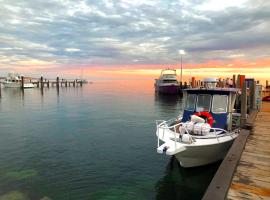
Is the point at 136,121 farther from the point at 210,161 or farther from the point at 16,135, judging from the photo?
the point at 210,161

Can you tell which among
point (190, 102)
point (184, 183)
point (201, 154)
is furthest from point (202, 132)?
point (190, 102)

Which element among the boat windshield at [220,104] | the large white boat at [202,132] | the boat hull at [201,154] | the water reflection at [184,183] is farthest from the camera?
the boat windshield at [220,104]

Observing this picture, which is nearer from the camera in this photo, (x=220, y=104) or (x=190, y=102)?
(x=220, y=104)

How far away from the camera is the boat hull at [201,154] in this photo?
11.2 m

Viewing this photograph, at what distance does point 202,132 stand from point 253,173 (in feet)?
17.2

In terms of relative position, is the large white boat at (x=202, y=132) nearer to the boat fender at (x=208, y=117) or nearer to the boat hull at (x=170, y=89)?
the boat fender at (x=208, y=117)

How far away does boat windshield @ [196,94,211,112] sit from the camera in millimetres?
14289

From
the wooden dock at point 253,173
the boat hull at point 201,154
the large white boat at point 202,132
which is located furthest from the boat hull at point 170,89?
the wooden dock at point 253,173

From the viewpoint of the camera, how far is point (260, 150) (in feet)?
29.1

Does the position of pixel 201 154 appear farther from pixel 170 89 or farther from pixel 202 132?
pixel 170 89

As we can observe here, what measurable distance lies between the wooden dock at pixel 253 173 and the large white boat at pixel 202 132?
1921 mm

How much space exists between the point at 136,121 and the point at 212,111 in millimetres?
15411

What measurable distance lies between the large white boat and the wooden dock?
192 cm

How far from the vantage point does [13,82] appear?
3851 inches
